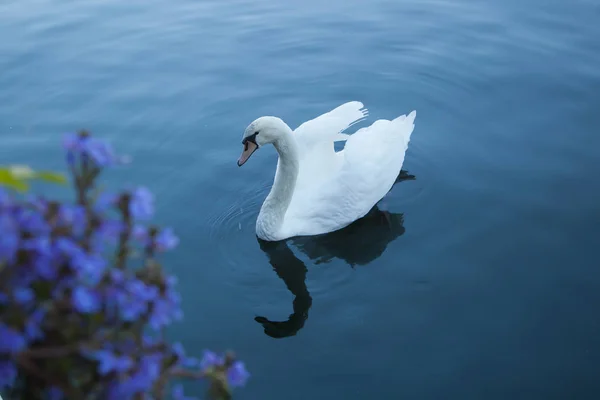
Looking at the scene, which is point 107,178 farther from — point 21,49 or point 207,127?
point 21,49

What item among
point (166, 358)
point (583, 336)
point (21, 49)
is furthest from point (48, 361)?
point (21, 49)

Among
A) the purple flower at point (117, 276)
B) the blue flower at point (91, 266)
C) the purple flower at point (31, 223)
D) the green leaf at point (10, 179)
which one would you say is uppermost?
the green leaf at point (10, 179)

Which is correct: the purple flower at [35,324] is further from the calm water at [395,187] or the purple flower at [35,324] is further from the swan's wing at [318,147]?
the swan's wing at [318,147]

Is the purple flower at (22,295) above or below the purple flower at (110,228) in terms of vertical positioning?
below

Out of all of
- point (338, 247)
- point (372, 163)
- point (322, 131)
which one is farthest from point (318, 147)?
point (338, 247)

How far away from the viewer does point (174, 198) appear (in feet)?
18.0

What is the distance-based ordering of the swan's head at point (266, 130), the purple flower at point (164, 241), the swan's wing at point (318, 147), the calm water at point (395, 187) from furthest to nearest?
the swan's wing at point (318, 147)
the swan's head at point (266, 130)
the calm water at point (395, 187)
the purple flower at point (164, 241)

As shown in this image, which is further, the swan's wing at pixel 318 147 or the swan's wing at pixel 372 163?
the swan's wing at pixel 318 147

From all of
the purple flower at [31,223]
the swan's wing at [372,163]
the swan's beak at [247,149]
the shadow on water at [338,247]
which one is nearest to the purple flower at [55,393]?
the purple flower at [31,223]

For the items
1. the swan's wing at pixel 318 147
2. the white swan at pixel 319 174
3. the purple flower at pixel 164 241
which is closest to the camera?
the purple flower at pixel 164 241

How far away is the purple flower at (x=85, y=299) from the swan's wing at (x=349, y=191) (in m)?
3.69

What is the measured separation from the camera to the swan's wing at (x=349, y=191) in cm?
488

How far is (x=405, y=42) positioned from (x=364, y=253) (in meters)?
3.90

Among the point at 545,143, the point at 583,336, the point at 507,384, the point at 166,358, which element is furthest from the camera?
the point at 545,143
